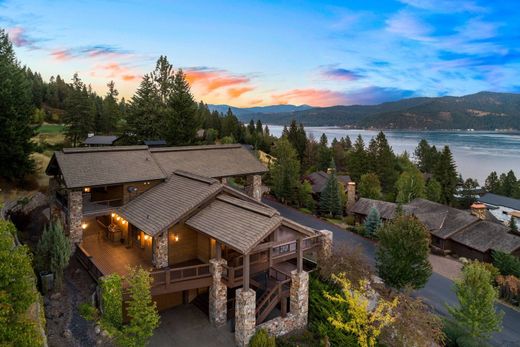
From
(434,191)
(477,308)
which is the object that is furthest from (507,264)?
(434,191)

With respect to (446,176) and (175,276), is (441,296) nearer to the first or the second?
(175,276)

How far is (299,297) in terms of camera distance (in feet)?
54.6

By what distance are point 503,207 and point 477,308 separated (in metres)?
45.7

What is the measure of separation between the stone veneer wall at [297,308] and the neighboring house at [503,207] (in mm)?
49736

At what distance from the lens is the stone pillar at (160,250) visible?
17.1 metres

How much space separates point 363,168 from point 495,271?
3396 cm

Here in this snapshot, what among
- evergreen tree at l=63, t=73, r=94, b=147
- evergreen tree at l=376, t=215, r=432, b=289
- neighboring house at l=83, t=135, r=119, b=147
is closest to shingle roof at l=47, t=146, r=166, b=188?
evergreen tree at l=376, t=215, r=432, b=289

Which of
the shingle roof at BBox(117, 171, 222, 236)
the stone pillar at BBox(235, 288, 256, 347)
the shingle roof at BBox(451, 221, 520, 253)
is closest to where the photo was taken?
the stone pillar at BBox(235, 288, 256, 347)

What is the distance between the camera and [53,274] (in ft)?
53.7

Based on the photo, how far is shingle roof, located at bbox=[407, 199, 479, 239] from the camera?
3617cm

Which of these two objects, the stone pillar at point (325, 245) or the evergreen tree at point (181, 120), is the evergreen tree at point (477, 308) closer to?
the stone pillar at point (325, 245)

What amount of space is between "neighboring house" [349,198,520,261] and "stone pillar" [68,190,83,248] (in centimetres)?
3075

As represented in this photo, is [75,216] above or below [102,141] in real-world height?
below

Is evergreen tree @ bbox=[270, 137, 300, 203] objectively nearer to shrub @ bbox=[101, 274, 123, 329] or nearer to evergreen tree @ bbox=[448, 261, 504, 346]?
evergreen tree @ bbox=[448, 261, 504, 346]
